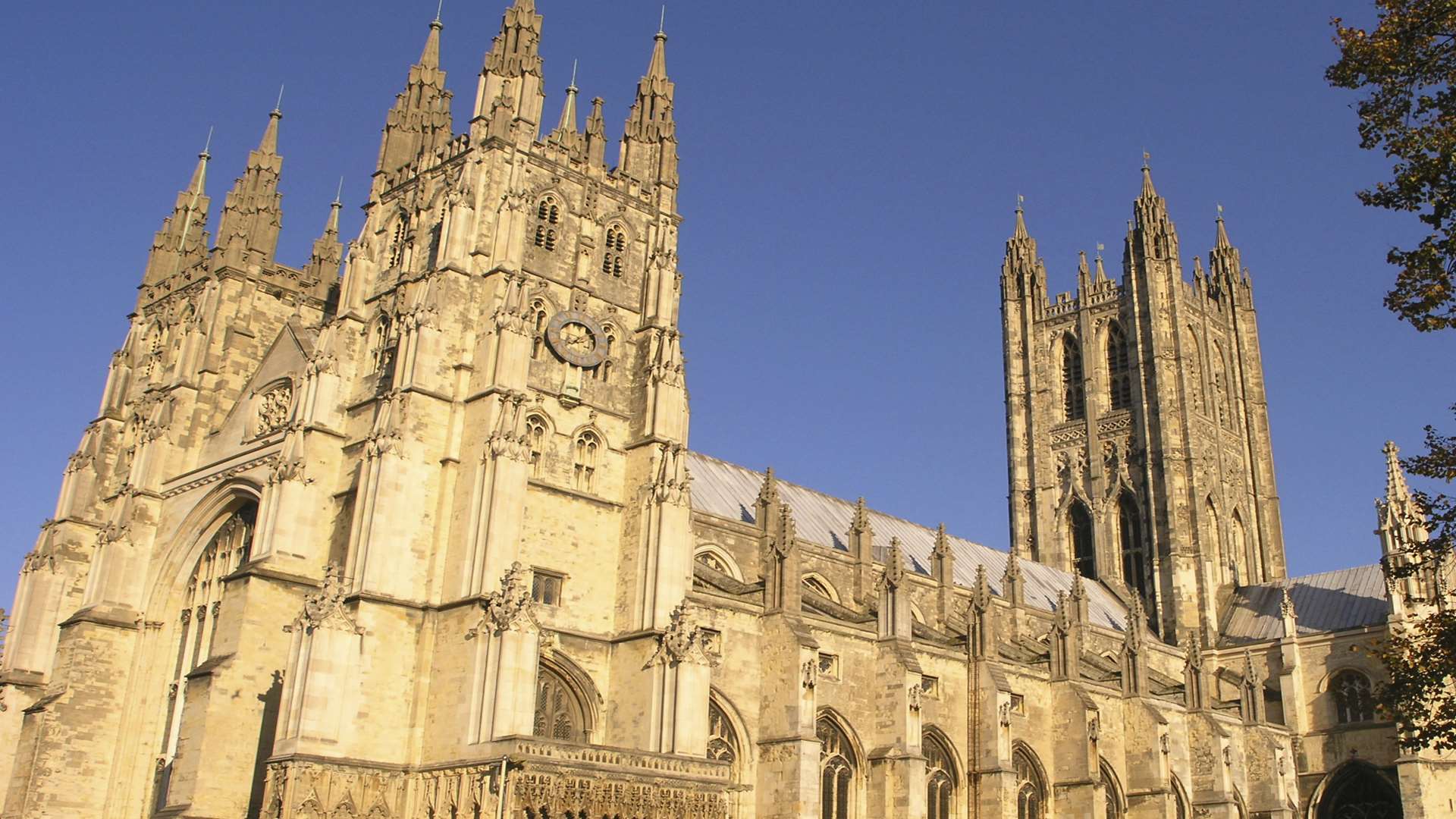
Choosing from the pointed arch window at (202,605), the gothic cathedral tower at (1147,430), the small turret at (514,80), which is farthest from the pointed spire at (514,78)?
the gothic cathedral tower at (1147,430)

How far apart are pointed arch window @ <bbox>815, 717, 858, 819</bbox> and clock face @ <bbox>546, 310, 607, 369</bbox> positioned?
11651 millimetres

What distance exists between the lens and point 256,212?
42625 mm

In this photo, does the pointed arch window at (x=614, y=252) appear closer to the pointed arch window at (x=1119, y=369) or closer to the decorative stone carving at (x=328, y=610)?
the decorative stone carving at (x=328, y=610)

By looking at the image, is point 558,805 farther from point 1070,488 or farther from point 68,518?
point 1070,488

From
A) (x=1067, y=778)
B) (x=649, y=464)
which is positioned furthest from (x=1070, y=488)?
(x=649, y=464)

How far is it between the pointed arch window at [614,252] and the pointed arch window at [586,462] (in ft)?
16.9

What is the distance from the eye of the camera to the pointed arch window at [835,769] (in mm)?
36375

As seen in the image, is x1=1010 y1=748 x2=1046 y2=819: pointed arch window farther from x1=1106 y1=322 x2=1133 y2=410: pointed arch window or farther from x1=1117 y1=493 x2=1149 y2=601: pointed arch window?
x1=1106 y1=322 x2=1133 y2=410: pointed arch window

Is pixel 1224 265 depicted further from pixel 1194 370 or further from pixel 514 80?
pixel 514 80

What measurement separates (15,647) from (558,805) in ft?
62.0

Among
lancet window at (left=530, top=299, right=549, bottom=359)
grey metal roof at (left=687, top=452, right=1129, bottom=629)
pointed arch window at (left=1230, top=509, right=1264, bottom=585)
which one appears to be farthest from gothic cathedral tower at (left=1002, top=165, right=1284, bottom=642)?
lancet window at (left=530, top=299, right=549, bottom=359)

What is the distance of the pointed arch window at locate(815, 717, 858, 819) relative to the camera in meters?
36.4

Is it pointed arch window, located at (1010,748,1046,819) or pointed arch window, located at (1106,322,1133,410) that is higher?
pointed arch window, located at (1106,322,1133,410)

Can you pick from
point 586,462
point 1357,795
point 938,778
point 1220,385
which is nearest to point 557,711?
point 586,462
